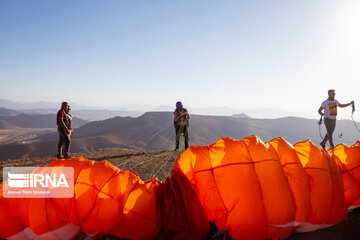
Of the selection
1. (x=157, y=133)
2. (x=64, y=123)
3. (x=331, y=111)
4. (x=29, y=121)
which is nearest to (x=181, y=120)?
(x=64, y=123)

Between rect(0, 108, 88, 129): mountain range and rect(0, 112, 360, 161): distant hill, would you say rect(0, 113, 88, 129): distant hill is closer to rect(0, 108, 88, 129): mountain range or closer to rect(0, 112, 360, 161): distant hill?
rect(0, 108, 88, 129): mountain range

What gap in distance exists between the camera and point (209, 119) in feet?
338

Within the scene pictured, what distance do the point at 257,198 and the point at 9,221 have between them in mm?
2825

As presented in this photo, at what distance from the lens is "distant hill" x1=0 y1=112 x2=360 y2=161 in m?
52.2

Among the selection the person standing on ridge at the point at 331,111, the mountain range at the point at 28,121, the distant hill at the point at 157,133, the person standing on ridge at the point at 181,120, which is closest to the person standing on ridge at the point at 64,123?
the person standing on ridge at the point at 181,120

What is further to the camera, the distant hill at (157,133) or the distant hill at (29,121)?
the distant hill at (29,121)

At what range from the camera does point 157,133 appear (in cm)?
7600

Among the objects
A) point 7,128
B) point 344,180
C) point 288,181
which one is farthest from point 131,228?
point 7,128

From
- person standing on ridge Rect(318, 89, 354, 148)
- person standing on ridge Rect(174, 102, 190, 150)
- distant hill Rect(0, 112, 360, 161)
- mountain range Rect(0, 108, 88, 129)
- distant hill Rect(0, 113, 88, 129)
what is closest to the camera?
person standing on ridge Rect(318, 89, 354, 148)

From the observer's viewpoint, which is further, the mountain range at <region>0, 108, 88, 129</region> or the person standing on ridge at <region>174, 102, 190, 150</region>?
the mountain range at <region>0, 108, 88, 129</region>

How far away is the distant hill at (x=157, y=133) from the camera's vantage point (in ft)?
171

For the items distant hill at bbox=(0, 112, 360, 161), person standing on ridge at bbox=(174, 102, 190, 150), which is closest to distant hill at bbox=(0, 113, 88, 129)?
distant hill at bbox=(0, 112, 360, 161)

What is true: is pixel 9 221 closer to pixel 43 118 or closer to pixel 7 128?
pixel 7 128

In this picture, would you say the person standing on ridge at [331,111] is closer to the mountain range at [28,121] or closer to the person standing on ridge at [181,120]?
the person standing on ridge at [181,120]
